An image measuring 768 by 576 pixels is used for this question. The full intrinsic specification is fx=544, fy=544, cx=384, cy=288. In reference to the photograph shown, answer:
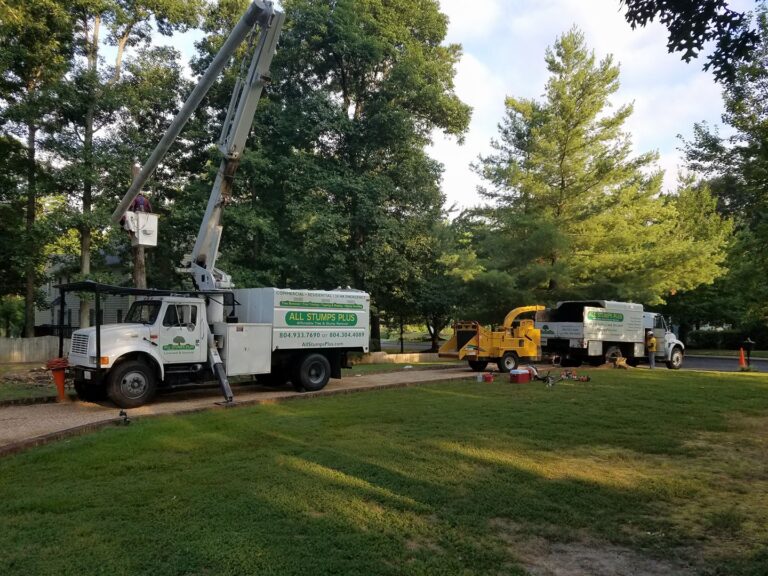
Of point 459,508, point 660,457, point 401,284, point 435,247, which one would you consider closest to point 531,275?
point 435,247

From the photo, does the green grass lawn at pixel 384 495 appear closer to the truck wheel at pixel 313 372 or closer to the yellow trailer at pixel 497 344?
the truck wheel at pixel 313 372

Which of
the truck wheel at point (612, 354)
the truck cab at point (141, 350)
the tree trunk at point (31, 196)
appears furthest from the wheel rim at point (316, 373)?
the tree trunk at point (31, 196)

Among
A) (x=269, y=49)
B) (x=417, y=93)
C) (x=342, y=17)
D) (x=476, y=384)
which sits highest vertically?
(x=342, y=17)

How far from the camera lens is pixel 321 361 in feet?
46.0

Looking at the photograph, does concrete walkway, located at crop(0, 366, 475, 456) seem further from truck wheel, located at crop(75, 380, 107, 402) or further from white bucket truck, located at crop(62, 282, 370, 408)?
white bucket truck, located at crop(62, 282, 370, 408)

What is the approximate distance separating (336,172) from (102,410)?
16.5 meters

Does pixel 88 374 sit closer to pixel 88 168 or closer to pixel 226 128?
pixel 226 128

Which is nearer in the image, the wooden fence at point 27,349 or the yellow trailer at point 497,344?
the yellow trailer at point 497,344

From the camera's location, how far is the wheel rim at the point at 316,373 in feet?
45.4

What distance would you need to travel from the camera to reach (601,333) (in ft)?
69.8

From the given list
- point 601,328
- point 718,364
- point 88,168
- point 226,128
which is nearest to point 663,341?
point 601,328

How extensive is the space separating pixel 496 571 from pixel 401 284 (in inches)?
945

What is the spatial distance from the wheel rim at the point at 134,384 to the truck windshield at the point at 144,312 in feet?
4.04

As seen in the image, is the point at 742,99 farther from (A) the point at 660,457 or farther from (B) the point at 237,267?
(B) the point at 237,267
